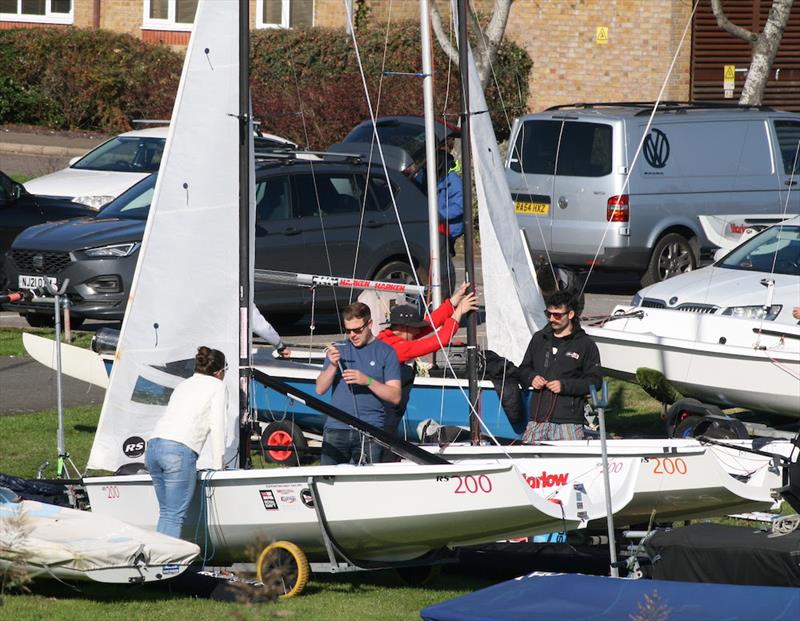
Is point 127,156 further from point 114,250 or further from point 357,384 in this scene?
point 357,384

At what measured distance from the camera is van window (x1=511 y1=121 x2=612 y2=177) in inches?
724

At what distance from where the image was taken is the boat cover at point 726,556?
7.65 metres

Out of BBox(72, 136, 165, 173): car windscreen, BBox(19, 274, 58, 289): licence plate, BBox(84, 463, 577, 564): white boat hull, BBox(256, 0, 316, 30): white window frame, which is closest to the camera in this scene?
BBox(84, 463, 577, 564): white boat hull

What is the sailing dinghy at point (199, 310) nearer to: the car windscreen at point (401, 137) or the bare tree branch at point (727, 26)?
the car windscreen at point (401, 137)

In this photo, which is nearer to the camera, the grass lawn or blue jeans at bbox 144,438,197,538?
the grass lawn

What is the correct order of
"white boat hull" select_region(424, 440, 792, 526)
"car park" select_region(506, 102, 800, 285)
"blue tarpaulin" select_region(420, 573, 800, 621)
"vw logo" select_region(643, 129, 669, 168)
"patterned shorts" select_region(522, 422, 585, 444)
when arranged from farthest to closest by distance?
1. "vw logo" select_region(643, 129, 669, 168)
2. "car park" select_region(506, 102, 800, 285)
3. "patterned shorts" select_region(522, 422, 585, 444)
4. "white boat hull" select_region(424, 440, 792, 526)
5. "blue tarpaulin" select_region(420, 573, 800, 621)

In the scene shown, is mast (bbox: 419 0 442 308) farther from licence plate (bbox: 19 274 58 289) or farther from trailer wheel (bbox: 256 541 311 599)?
licence plate (bbox: 19 274 58 289)

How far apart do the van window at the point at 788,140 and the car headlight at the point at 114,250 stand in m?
8.60

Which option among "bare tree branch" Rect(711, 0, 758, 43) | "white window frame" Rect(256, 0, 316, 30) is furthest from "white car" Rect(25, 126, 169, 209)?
"white window frame" Rect(256, 0, 316, 30)

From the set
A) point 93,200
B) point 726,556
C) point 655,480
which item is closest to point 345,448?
point 655,480

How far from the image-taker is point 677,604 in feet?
21.3

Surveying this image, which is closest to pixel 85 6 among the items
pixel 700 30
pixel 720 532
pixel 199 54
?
pixel 700 30

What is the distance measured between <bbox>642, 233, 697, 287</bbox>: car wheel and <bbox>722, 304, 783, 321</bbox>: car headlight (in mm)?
5253

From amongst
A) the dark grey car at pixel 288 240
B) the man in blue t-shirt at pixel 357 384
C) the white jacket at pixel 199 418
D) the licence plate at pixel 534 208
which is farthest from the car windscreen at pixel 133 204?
the white jacket at pixel 199 418
